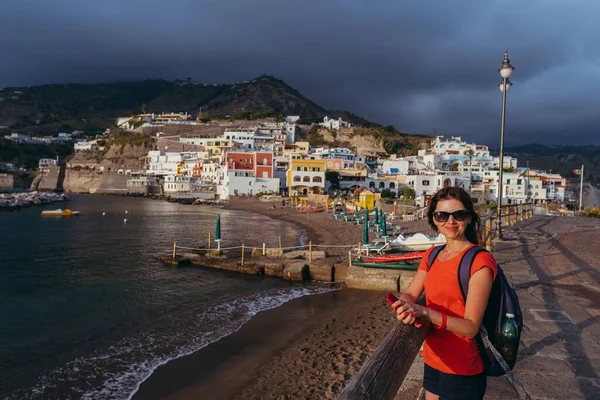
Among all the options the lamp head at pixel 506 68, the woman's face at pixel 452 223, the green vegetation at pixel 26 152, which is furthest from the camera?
the green vegetation at pixel 26 152

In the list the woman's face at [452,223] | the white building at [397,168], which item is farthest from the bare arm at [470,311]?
the white building at [397,168]

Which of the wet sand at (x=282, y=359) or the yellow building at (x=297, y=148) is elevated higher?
the yellow building at (x=297, y=148)

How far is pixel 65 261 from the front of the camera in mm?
19141

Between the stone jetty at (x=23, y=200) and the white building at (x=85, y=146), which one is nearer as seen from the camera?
the stone jetty at (x=23, y=200)

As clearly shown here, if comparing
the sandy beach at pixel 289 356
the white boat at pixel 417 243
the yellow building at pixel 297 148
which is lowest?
the sandy beach at pixel 289 356

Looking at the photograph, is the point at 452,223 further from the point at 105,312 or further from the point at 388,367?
the point at 105,312

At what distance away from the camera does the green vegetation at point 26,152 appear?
12900 cm

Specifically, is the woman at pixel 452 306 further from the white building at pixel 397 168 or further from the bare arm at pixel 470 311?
the white building at pixel 397 168

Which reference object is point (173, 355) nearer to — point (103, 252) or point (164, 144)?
point (103, 252)

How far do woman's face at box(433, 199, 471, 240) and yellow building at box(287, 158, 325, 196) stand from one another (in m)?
59.6

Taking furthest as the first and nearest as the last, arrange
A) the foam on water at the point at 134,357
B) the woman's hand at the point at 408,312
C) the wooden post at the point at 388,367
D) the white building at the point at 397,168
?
the white building at the point at 397,168
the foam on water at the point at 134,357
the woman's hand at the point at 408,312
the wooden post at the point at 388,367

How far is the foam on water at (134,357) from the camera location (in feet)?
23.5

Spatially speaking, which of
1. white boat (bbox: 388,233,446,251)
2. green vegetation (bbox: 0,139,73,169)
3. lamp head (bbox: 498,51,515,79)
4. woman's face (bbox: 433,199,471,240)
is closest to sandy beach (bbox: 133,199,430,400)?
woman's face (bbox: 433,199,471,240)

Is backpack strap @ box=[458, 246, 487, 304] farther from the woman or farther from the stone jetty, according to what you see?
the stone jetty
